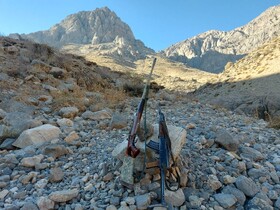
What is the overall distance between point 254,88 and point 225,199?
13.1 meters

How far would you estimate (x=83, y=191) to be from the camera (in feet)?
9.71

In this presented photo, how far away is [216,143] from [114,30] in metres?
118

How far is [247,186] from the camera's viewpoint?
3143 millimetres

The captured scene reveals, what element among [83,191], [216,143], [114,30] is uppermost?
[114,30]

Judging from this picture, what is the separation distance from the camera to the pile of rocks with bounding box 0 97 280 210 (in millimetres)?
2807

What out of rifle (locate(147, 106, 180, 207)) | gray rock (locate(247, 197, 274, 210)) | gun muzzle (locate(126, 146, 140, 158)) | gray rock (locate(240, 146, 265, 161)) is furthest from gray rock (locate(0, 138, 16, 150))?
gray rock (locate(240, 146, 265, 161))

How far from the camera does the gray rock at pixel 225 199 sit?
286cm

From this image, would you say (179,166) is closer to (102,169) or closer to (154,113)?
(102,169)

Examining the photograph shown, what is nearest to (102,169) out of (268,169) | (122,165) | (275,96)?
(122,165)

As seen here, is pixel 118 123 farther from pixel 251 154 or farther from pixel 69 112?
pixel 251 154

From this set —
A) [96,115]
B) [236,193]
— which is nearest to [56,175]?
[236,193]

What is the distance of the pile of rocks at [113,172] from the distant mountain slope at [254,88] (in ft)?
19.7

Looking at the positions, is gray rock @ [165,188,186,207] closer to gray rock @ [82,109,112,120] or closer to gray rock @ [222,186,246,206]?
gray rock @ [222,186,246,206]

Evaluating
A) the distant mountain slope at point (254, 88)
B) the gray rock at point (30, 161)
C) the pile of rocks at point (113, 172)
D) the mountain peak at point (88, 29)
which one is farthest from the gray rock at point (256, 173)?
the mountain peak at point (88, 29)
